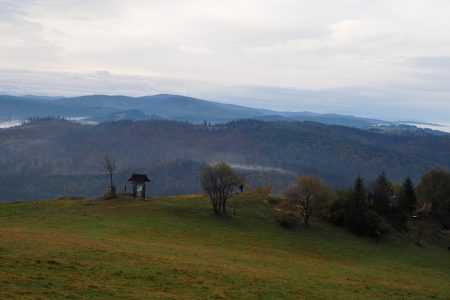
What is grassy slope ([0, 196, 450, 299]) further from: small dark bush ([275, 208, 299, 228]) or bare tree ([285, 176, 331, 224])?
bare tree ([285, 176, 331, 224])

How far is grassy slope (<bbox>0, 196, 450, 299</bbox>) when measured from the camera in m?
25.7

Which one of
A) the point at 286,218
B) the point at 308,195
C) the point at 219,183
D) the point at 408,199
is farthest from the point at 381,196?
the point at 219,183

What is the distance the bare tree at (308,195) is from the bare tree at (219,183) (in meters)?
9.86

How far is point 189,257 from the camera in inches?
1505

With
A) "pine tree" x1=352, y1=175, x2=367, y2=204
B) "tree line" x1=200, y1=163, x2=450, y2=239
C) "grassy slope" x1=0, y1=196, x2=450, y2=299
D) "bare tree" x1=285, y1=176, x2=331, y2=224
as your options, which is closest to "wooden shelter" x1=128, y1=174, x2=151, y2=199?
"grassy slope" x1=0, y1=196, x2=450, y2=299

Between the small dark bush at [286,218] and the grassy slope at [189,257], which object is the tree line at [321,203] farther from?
the grassy slope at [189,257]

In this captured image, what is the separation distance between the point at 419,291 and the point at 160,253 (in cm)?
2163

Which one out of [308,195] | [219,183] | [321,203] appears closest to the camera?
[219,183]

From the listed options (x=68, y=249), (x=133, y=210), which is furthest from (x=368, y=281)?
(x=133, y=210)

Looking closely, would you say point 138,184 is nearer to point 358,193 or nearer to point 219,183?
point 219,183

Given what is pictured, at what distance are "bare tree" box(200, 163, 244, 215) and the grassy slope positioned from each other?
2443 mm

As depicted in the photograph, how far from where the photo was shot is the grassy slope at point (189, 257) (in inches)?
1012

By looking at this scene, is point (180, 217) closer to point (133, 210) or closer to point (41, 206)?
point (133, 210)

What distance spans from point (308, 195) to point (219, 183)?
14748 mm
